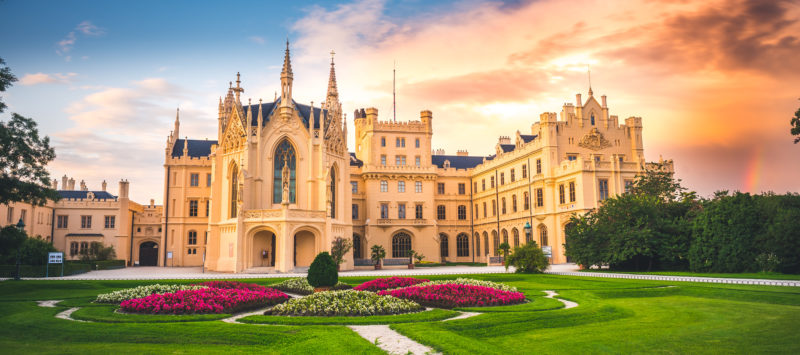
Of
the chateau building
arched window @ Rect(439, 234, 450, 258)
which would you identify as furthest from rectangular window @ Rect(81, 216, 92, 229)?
arched window @ Rect(439, 234, 450, 258)

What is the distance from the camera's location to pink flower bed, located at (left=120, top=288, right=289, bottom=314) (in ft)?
51.6

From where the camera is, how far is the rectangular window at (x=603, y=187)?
4647 cm

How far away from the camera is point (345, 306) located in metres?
15.7

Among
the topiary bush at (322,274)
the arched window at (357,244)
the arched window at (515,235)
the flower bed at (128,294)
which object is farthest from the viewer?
the arched window at (357,244)

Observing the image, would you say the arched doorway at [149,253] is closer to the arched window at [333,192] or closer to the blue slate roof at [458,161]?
the arched window at [333,192]

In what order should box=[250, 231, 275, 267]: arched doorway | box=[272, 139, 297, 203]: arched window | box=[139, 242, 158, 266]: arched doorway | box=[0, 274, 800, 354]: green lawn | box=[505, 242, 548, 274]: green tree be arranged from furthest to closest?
box=[139, 242, 158, 266]: arched doorway < box=[272, 139, 297, 203]: arched window < box=[250, 231, 275, 267]: arched doorway < box=[505, 242, 548, 274]: green tree < box=[0, 274, 800, 354]: green lawn

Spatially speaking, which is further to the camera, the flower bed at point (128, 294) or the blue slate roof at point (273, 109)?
the blue slate roof at point (273, 109)

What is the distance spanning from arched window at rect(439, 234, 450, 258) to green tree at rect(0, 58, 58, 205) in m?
43.9

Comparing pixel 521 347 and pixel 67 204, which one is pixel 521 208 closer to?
pixel 521 347

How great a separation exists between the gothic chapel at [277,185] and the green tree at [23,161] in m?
15.2

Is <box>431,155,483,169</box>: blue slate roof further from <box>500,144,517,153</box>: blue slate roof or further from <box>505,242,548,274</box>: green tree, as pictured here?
<box>505,242,548,274</box>: green tree

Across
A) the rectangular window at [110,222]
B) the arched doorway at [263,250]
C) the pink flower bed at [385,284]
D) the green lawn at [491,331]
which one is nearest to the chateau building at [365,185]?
the arched doorway at [263,250]

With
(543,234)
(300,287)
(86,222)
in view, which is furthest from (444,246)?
(300,287)

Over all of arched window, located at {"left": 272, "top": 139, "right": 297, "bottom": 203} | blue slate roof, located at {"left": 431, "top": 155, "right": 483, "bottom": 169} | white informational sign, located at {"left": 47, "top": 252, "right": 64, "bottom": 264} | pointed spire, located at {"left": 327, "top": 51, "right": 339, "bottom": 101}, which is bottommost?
white informational sign, located at {"left": 47, "top": 252, "right": 64, "bottom": 264}
